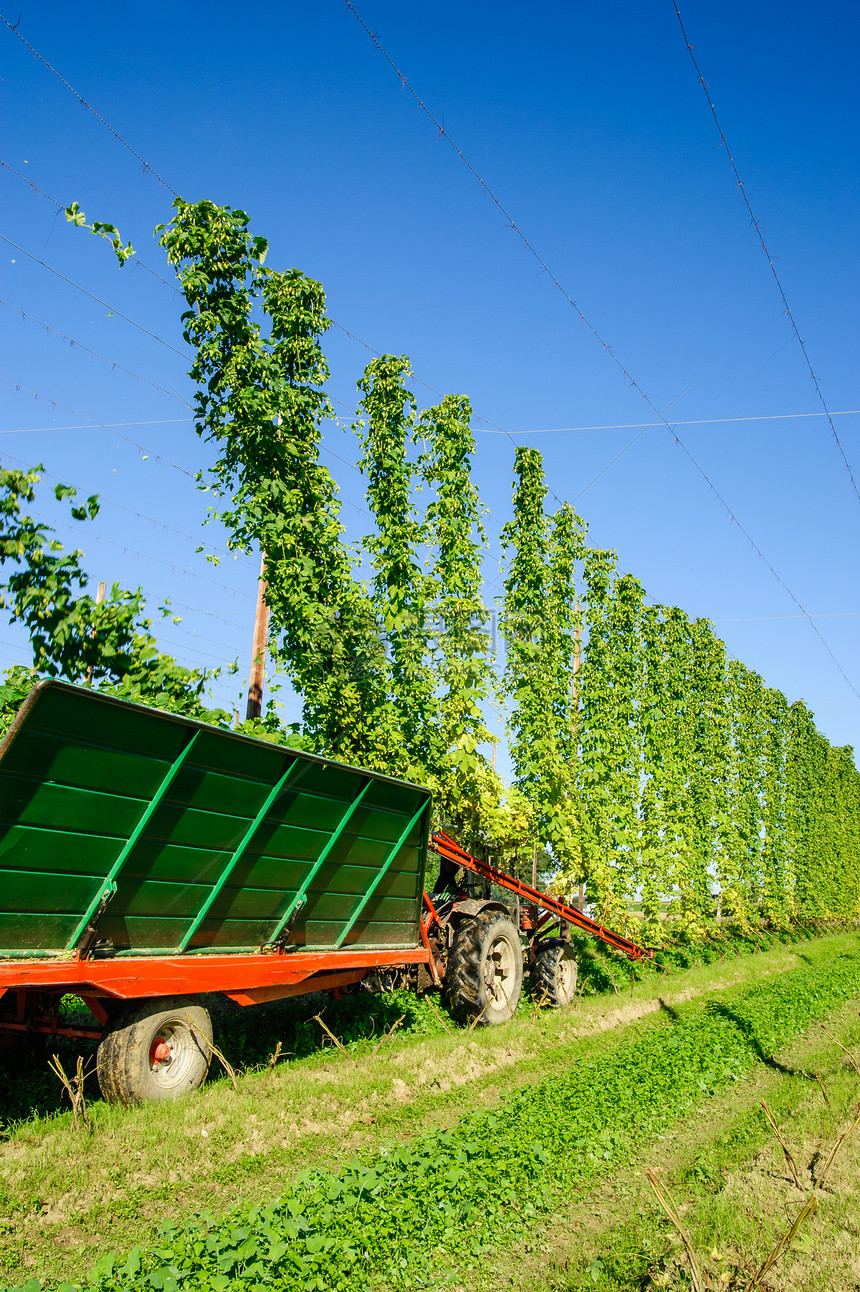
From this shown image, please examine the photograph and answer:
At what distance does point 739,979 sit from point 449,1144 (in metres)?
15.6

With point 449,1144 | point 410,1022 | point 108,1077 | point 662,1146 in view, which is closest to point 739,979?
point 410,1022

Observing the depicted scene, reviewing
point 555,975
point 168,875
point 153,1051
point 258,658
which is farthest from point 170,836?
point 258,658

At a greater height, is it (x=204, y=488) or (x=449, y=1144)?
(x=204, y=488)

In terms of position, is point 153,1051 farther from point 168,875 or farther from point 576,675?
point 576,675

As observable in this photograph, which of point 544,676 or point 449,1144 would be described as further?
point 544,676

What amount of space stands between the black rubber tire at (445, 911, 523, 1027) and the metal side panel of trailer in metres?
2.17

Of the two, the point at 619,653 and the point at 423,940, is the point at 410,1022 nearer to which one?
the point at 423,940

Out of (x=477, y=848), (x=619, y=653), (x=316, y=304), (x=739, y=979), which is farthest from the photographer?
(x=619, y=653)

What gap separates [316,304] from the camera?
12047mm

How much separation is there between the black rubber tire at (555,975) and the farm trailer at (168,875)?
4.29m

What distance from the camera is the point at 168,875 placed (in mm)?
6273

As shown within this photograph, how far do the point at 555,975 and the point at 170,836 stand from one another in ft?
26.6

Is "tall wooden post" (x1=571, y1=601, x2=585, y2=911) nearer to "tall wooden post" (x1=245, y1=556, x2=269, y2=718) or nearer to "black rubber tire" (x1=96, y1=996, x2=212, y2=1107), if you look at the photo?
"tall wooden post" (x1=245, y1=556, x2=269, y2=718)

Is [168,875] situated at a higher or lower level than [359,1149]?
higher
